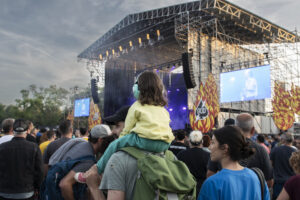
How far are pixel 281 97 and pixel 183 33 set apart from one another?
9.05 metres

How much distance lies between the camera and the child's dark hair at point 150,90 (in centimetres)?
149

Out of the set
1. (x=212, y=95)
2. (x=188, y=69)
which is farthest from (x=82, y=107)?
(x=212, y=95)

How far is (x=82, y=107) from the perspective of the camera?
26562mm

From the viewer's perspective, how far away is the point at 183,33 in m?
18.2

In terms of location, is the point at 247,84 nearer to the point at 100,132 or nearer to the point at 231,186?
the point at 100,132

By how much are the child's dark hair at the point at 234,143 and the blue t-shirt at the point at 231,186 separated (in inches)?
4.1

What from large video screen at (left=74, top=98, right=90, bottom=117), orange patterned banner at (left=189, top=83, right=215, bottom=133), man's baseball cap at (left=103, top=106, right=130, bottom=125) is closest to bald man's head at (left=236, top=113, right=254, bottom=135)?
man's baseball cap at (left=103, top=106, right=130, bottom=125)

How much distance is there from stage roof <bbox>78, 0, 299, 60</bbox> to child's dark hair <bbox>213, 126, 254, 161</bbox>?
1521cm

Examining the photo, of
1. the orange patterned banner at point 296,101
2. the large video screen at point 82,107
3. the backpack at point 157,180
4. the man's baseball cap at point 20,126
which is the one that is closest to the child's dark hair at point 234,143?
the backpack at point 157,180

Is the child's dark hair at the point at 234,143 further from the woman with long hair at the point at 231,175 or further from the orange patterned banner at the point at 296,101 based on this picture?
the orange patterned banner at the point at 296,101

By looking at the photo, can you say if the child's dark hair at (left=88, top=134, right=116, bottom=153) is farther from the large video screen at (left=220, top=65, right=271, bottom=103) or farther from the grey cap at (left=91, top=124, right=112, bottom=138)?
the large video screen at (left=220, top=65, right=271, bottom=103)

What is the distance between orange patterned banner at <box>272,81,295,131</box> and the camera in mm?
10766

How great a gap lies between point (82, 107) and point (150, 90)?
26056 millimetres

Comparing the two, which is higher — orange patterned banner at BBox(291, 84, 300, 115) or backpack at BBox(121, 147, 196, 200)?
orange patterned banner at BBox(291, 84, 300, 115)
